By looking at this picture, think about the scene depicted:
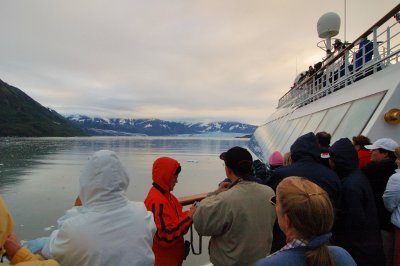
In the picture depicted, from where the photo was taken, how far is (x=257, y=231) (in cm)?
251

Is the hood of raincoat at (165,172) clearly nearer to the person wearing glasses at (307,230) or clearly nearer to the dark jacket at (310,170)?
the dark jacket at (310,170)

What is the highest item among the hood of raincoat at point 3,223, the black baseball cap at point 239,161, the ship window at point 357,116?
the ship window at point 357,116

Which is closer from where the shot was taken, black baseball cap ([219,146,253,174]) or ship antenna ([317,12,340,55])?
black baseball cap ([219,146,253,174])

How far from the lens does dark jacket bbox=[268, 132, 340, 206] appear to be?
277 cm

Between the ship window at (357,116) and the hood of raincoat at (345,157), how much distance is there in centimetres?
239

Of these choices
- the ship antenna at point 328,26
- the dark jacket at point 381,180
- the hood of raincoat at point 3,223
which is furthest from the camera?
the ship antenna at point 328,26

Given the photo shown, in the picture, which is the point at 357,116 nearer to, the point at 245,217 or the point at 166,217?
the point at 245,217

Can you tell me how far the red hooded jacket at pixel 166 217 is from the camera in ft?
8.49

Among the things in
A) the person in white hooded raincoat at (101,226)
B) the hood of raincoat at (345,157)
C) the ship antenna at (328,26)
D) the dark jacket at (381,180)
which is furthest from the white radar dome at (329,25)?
the person in white hooded raincoat at (101,226)

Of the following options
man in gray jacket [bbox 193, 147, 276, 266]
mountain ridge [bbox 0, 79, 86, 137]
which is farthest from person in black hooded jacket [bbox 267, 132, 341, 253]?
mountain ridge [bbox 0, 79, 86, 137]

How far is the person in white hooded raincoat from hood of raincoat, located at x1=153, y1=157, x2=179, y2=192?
74 cm

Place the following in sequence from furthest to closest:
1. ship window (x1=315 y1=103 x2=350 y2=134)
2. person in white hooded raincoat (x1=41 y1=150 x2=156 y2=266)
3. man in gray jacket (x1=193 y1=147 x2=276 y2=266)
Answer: ship window (x1=315 y1=103 x2=350 y2=134) < man in gray jacket (x1=193 y1=147 x2=276 y2=266) < person in white hooded raincoat (x1=41 y1=150 x2=156 y2=266)

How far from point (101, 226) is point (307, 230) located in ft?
3.67

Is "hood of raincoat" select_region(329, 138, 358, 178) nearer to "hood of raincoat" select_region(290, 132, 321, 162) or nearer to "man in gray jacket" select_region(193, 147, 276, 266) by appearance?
"hood of raincoat" select_region(290, 132, 321, 162)
